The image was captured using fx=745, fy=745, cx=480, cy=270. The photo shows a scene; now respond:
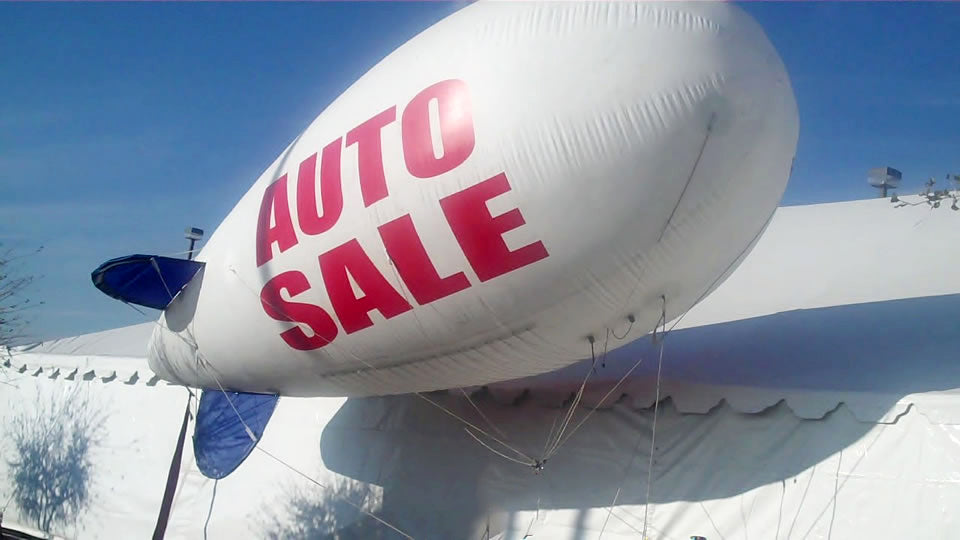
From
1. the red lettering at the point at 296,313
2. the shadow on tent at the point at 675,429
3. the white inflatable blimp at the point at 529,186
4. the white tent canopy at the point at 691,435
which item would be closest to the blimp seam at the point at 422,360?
the white inflatable blimp at the point at 529,186

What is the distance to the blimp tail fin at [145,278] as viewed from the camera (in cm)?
556

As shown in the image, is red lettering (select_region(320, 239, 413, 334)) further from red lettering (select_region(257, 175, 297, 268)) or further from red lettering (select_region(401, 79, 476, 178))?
red lettering (select_region(401, 79, 476, 178))

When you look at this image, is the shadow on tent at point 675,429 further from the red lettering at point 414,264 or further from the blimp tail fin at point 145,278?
the blimp tail fin at point 145,278

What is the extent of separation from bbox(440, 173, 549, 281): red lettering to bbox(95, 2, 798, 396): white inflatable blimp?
0.01 meters

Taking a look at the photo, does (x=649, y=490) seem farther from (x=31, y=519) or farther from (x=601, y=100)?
(x=31, y=519)

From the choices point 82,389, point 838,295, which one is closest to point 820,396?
point 838,295

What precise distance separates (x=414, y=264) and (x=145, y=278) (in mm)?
2539

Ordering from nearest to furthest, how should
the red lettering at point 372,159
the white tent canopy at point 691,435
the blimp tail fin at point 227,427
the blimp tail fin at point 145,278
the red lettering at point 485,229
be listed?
the red lettering at point 485,229 → the white tent canopy at point 691,435 → the red lettering at point 372,159 → the blimp tail fin at point 145,278 → the blimp tail fin at point 227,427

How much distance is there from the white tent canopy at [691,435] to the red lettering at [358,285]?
48.9 inches

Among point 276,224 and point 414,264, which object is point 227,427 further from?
point 414,264

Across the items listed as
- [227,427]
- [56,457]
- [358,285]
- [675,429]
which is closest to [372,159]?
[358,285]

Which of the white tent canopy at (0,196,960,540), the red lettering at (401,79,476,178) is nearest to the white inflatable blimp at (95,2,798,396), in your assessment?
the red lettering at (401,79,476,178)

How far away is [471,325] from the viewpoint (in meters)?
4.32

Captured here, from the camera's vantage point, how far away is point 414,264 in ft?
13.8
